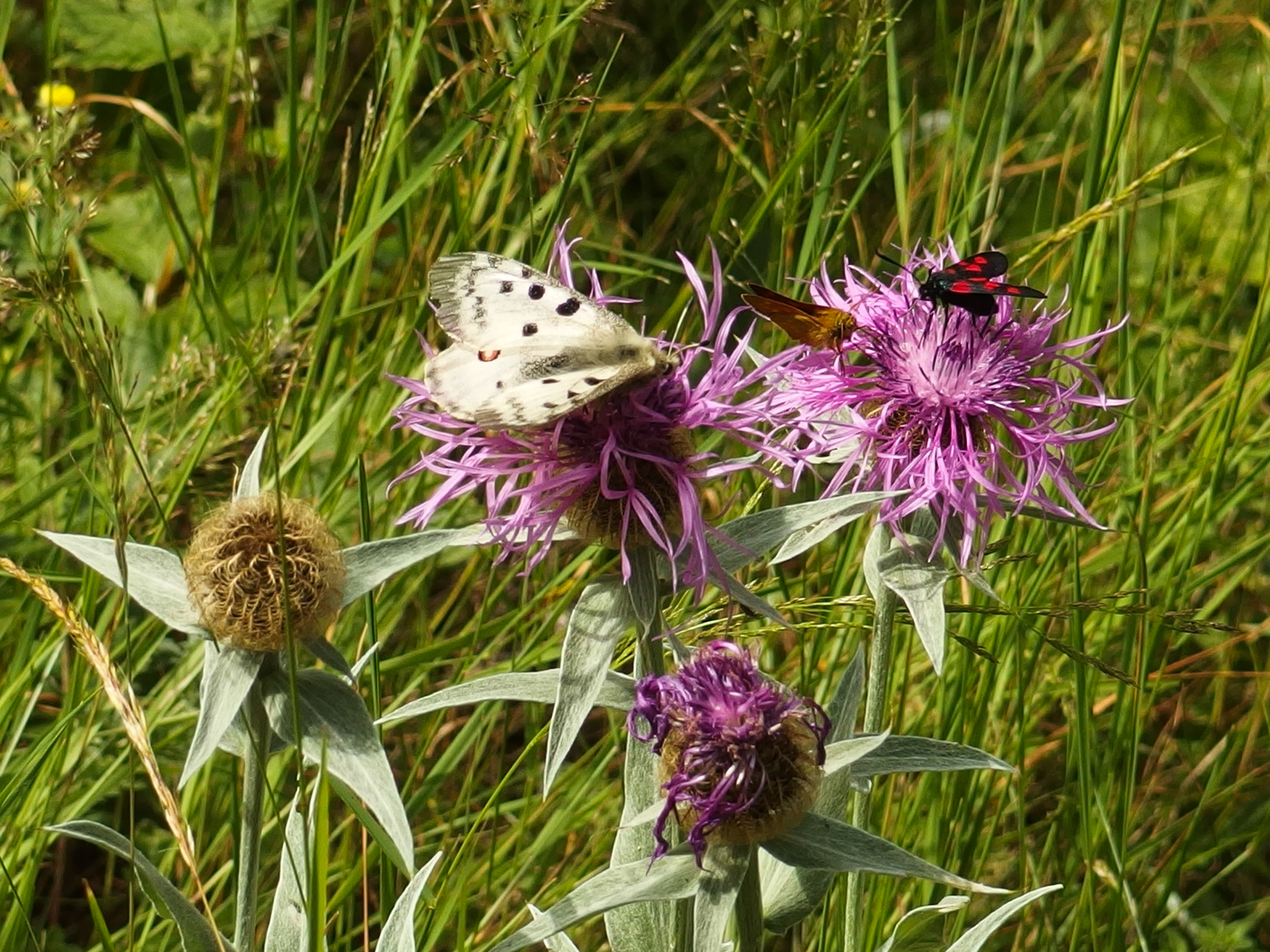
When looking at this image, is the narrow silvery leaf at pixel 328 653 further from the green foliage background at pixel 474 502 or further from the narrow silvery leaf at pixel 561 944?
the narrow silvery leaf at pixel 561 944

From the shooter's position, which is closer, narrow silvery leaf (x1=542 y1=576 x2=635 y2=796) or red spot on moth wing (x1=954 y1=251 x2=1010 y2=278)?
narrow silvery leaf (x1=542 y1=576 x2=635 y2=796)

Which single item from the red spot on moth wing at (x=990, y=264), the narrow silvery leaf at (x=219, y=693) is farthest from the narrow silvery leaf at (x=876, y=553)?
the narrow silvery leaf at (x=219, y=693)

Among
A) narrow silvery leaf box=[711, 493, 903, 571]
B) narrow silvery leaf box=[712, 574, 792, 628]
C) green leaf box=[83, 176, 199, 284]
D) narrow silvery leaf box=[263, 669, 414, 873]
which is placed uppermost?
narrow silvery leaf box=[711, 493, 903, 571]

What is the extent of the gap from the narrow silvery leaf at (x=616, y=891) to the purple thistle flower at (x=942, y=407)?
55 centimetres

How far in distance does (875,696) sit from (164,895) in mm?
882

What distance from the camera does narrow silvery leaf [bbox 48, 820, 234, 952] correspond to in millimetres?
1536

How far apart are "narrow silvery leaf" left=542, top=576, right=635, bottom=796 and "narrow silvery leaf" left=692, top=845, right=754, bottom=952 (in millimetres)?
202

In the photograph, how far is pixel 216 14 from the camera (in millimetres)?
3770

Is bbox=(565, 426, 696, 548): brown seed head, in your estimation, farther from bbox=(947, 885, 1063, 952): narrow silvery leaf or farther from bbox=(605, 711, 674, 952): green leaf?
bbox=(947, 885, 1063, 952): narrow silvery leaf

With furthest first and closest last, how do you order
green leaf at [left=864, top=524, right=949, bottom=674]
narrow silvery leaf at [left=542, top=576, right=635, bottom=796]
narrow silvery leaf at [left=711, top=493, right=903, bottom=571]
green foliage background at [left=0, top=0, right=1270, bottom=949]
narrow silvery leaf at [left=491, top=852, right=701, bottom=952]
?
green foliage background at [left=0, top=0, right=1270, bottom=949] < green leaf at [left=864, top=524, right=949, bottom=674] < narrow silvery leaf at [left=711, top=493, right=903, bottom=571] < narrow silvery leaf at [left=542, top=576, right=635, bottom=796] < narrow silvery leaf at [left=491, top=852, right=701, bottom=952]

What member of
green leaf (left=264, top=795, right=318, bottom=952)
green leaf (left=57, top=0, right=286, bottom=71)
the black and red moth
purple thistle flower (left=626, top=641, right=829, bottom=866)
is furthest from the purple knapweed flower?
green leaf (left=57, top=0, right=286, bottom=71)

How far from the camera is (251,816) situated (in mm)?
1597

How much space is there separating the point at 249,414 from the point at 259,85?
138 cm

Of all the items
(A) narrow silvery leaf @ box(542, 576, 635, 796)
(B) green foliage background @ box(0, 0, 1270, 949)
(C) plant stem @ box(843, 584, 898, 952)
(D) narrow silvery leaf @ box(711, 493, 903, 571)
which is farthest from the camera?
(B) green foliage background @ box(0, 0, 1270, 949)
